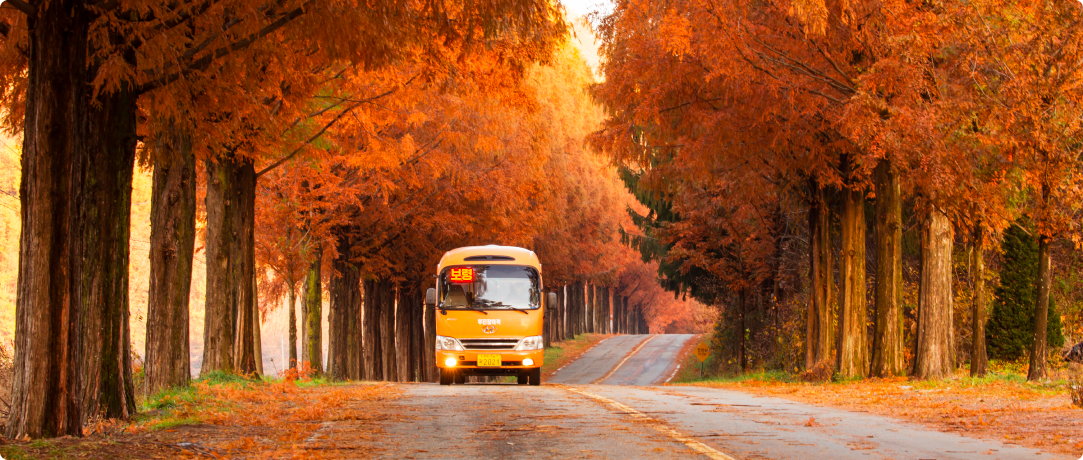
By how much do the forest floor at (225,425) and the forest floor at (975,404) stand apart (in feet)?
21.8

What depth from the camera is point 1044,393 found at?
14414 millimetres

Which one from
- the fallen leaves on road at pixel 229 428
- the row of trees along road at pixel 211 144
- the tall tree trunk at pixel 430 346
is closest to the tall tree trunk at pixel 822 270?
the row of trees along road at pixel 211 144

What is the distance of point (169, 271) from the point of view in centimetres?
1403

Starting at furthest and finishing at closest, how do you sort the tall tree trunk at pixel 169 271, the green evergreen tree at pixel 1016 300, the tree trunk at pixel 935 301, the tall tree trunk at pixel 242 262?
the green evergreen tree at pixel 1016 300 → the tree trunk at pixel 935 301 → the tall tree trunk at pixel 242 262 → the tall tree trunk at pixel 169 271

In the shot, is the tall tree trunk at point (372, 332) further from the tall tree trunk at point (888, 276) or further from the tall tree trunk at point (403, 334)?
the tall tree trunk at point (888, 276)

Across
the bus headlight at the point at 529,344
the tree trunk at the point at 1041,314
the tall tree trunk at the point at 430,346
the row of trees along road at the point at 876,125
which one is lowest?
the tall tree trunk at the point at 430,346

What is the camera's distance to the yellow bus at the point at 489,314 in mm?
20938

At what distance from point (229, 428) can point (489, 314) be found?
35.0 feet

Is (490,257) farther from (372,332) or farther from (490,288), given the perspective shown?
(372,332)

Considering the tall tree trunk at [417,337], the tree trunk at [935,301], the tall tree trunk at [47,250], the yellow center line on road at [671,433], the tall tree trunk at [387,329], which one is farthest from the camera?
the tall tree trunk at [417,337]

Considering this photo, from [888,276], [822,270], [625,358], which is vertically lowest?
[625,358]

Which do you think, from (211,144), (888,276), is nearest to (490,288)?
(888,276)

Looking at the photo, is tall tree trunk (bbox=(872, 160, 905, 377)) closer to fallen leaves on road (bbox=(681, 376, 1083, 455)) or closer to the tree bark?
fallen leaves on road (bbox=(681, 376, 1083, 455))

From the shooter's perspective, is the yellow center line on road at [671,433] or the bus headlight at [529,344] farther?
the bus headlight at [529,344]
